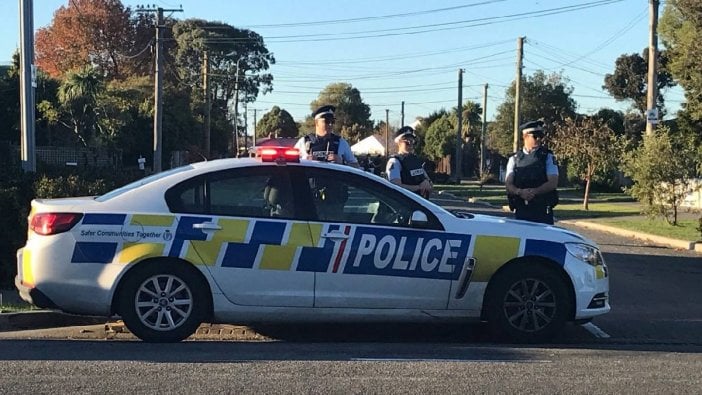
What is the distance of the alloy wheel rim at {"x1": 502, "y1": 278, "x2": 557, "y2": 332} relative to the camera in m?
6.88

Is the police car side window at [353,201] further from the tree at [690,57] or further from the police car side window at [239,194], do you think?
the tree at [690,57]

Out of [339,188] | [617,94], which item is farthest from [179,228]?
[617,94]

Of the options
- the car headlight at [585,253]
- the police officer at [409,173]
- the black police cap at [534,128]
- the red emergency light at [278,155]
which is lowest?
the car headlight at [585,253]

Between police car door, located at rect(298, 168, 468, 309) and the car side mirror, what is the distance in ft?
0.19

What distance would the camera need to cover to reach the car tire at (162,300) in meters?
6.50

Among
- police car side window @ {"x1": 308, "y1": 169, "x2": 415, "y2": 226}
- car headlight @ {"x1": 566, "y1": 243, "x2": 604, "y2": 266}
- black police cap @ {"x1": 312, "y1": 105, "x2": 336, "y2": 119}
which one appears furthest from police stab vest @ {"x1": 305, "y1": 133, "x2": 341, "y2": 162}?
car headlight @ {"x1": 566, "y1": 243, "x2": 604, "y2": 266}

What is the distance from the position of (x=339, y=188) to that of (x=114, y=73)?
69.4 meters

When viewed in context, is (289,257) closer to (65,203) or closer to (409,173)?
(65,203)

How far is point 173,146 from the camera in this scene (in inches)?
1976

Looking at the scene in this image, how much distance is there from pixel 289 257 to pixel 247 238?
38 centimetres

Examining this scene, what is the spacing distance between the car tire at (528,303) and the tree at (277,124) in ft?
325

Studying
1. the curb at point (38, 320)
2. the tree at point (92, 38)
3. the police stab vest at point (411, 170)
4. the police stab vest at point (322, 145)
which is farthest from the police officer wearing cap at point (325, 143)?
the tree at point (92, 38)

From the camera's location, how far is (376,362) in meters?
6.04

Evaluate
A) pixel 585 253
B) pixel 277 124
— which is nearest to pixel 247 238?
pixel 585 253
